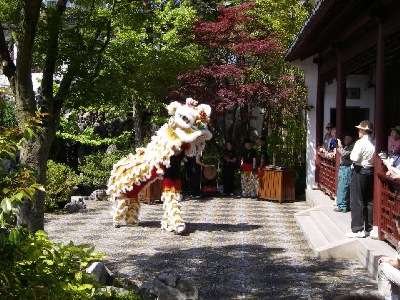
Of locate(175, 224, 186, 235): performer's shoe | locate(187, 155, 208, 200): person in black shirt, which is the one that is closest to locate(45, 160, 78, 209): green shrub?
locate(187, 155, 208, 200): person in black shirt

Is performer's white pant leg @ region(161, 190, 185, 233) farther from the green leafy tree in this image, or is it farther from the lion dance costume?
the green leafy tree

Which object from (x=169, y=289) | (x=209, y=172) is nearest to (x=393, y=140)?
(x=169, y=289)

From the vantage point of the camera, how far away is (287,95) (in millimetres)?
15805

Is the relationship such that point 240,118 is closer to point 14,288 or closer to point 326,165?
point 326,165

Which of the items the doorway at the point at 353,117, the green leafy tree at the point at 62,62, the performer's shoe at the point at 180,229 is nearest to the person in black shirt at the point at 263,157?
the doorway at the point at 353,117

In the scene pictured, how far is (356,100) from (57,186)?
25.8 feet

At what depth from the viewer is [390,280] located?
207 inches

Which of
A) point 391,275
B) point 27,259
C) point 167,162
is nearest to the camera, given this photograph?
point 27,259

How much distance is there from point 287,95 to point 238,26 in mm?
2574

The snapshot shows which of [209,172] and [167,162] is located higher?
[167,162]

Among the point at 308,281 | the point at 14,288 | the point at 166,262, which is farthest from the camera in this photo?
the point at 166,262

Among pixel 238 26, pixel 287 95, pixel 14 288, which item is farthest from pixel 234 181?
pixel 14 288

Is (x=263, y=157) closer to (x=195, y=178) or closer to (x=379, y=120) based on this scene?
(x=195, y=178)

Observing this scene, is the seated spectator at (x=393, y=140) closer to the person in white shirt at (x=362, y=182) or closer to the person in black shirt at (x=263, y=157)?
the person in white shirt at (x=362, y=182)
